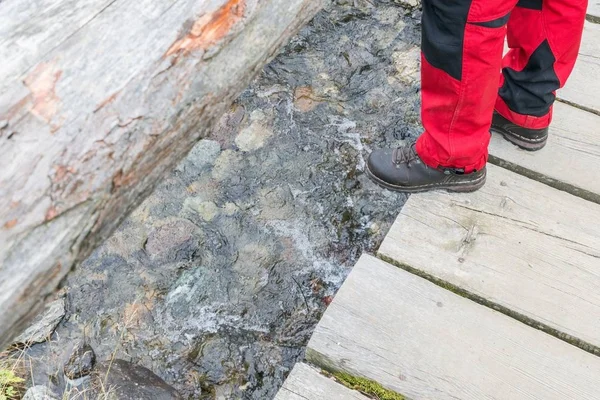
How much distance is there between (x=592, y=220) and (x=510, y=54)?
70 cm

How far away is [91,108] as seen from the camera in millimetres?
1146

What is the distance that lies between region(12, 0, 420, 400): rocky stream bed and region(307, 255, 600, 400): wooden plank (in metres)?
0.50

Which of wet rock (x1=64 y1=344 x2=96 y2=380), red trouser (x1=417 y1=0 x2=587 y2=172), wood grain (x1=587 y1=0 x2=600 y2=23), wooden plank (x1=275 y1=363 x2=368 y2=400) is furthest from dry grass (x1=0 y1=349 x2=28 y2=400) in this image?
wood grain (x1=587 y1=0 x2=600 y2=23)

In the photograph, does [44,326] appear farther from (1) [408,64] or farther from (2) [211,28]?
(1) [408,64]

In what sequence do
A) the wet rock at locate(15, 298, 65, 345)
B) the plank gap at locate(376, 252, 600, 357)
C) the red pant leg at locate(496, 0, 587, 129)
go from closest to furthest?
the plank gap at locate(376, 252, 600, 357) → the red pant leg at locate(496, 0, 587, 129) → the wet rock at locate(15, 298, 65, 345)

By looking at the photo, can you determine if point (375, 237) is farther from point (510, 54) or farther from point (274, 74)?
point (274, 74)

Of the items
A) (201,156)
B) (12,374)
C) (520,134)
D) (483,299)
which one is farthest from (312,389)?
(201,156)

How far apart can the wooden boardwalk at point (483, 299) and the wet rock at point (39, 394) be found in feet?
3.28

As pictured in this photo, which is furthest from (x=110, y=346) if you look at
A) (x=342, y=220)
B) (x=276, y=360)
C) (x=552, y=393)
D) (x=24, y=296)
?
(x=552, y=393)

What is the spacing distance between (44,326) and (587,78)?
2.57m

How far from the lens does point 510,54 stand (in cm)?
238

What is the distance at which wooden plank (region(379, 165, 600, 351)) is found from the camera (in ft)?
6.61

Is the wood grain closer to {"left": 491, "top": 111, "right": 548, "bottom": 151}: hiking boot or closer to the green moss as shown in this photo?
{"left": 491, "top": 111, "right": 548, "bottom": 151}: hiking boot

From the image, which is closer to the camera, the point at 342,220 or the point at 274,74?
the point at 342,220
